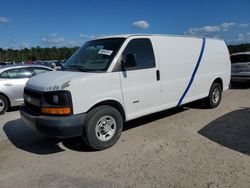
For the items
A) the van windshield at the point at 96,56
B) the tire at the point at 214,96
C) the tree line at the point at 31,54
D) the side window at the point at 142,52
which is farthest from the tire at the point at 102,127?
the tree line at the point at 31,54

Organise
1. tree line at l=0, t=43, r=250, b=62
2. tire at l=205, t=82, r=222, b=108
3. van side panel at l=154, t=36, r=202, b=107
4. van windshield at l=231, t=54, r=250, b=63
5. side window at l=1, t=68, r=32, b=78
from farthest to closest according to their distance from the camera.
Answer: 1. tree line at l=0, t=43, r=250, b=62
2. van windshield at l=231, t=54, r=250, b=63
3. side window at l=1, t=68, r=32, b=78
4. tire at l=205, t=82, r=222, b=108
5. van side panel at l=154, t=36, r=202, b=107

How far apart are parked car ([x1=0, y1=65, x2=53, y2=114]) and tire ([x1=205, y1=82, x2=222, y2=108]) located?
19.3ft

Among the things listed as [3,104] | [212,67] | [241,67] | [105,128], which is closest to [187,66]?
[212,67]

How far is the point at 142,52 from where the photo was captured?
513cm

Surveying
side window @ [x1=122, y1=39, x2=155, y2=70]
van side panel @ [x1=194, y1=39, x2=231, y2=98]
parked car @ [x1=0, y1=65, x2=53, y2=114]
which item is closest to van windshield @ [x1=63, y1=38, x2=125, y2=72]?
side window @ [x1=122, y1=39, x2=155, y2=70]

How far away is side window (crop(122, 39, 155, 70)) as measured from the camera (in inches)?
194

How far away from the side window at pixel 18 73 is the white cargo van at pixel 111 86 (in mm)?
3479

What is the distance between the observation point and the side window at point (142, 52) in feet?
16.1

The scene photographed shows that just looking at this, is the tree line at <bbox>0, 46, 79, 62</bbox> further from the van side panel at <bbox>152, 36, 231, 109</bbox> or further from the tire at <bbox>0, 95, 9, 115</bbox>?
the van side panel at <bbox>152, 36, 231, 109</bbox>

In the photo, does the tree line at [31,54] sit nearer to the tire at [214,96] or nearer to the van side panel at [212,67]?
the van side panel at [212,67]

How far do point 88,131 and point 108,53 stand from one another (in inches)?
61.6

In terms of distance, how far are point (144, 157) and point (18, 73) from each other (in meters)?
5.83

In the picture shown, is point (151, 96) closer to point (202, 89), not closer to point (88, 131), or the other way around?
point (88, 131)

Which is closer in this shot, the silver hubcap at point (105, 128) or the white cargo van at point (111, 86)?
the white cargo van at point (111, 86)
